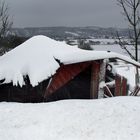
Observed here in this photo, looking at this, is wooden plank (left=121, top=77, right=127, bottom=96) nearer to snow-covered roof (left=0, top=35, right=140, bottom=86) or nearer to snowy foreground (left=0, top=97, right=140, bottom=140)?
snow-covered roof (left=0, top=35, right=140, bottom=86)

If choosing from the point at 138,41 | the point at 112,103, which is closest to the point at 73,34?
the point at 138,41

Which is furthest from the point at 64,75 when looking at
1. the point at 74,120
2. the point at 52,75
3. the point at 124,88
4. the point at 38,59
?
the point at 74,120

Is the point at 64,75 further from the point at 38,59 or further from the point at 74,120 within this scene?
the point at 74,120

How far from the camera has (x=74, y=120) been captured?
7.94 metres

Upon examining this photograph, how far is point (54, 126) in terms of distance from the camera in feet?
25.3

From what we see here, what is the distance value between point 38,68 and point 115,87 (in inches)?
131

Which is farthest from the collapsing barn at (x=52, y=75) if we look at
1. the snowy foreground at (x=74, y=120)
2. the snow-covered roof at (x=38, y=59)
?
the snowy foreground at (x=74, y=120)

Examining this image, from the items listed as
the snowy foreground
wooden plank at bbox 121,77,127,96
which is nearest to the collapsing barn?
wooden plank at bbox 121,77,127,96

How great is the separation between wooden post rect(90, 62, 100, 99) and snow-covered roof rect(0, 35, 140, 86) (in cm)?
43

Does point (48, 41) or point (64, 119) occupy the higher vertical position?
point (48, 41)

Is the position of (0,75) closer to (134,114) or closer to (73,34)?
(134,114)

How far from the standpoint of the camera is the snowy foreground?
7309mm

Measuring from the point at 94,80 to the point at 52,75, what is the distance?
5.09 feet

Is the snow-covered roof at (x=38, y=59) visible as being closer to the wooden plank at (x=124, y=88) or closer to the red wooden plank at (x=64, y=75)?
the red wooden plank at (x=64, y=75)
